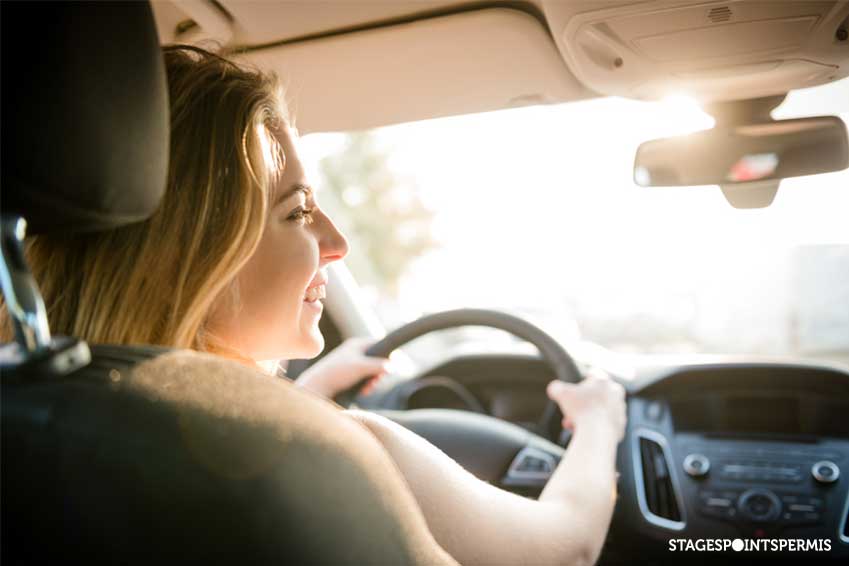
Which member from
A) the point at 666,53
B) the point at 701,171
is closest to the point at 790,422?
the point at 701,171

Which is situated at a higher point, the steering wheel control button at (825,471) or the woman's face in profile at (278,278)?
the woman's face in profile at (278,278)

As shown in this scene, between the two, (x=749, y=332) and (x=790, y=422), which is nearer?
(x=790, y=422)

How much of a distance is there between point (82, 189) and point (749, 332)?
929cm

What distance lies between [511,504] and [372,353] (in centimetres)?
109

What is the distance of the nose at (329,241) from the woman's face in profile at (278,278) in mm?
60

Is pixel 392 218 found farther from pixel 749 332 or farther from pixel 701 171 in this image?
pixel 701 171

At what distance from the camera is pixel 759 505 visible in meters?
2.74

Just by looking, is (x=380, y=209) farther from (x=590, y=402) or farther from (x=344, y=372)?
(x=590, y=402)

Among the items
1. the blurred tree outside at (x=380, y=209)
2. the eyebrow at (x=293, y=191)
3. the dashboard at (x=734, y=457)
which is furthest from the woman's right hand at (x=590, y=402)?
the blurred tree outside at (x=380, y=209)

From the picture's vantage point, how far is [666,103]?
2.82 metres

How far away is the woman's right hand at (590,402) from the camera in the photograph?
7.67 ft

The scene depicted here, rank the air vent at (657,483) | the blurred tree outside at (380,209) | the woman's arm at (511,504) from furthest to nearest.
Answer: the blurred tree outside at (380,209)
the air vent at (657,483)
the woman's arm at (511,504)

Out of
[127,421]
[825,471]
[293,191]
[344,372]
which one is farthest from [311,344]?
[825,471]

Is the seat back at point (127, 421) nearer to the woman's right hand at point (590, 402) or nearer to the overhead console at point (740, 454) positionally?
the woman's right hand at point (590, 402)
